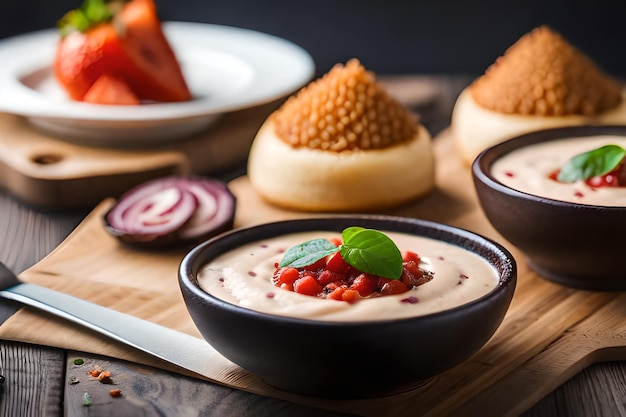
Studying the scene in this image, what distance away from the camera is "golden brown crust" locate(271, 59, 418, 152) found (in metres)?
3.09

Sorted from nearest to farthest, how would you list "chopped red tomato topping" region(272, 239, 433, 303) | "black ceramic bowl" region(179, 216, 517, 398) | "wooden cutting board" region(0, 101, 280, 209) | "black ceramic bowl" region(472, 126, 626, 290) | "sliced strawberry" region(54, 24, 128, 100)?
1. "black ceramic bowl" region(179, 216, 517, 398)
2. "chopped red tomato topping" region(272, 239, 433, 303)
3. "black ceramic bowl" region(472, 126, 626, 290)
4. "wooden cutting board" region(0, 101, 280, 209)
5. "sliced strawberry" region(54, 24, 128, 100)

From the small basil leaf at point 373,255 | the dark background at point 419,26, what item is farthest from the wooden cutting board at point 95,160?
the dark background at point 419,26

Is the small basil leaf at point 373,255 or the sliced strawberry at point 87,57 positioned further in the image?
the sliced strawberry at point 87,57

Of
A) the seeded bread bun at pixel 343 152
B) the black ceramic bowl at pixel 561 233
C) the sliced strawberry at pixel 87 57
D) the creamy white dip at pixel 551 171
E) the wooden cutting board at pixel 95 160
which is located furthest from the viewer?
the sliced strawberry at pixel 87 57

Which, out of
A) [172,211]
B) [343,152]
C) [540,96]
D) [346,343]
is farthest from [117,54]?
[346,343]

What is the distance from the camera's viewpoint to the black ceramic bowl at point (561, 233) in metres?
2.41

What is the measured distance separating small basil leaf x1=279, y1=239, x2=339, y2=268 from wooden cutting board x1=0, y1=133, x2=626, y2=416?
0.25 metres

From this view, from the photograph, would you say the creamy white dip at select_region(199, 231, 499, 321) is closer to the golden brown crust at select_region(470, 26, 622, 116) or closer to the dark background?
the golden brown crust at select_region(470, 26, 622, 116)

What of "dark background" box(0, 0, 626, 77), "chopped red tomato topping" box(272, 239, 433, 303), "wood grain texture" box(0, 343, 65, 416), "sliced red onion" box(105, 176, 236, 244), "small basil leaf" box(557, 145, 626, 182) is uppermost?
"small basil leaf" box(557, 145, 626, 182)

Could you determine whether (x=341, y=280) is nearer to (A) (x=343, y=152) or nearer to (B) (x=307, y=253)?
(B) (x=307, y=253)

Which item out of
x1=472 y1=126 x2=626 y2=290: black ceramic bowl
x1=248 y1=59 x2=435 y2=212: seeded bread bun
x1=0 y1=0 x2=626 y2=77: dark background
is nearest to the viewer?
x1=472 y1=126 x2=626 y2=290: black ceramic bowl

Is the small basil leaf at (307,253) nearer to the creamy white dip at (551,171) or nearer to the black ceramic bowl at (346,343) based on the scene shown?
the black ceramic bowl at (346,343)

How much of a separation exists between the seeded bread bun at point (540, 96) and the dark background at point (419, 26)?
266 centimetres

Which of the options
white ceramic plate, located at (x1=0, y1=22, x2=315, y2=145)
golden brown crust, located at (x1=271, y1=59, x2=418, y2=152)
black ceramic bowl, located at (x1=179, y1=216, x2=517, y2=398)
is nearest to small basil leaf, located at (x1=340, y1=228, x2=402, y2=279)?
black ceramic bowl, located at (x1=179, y1=216, x2=517, y2=398)
